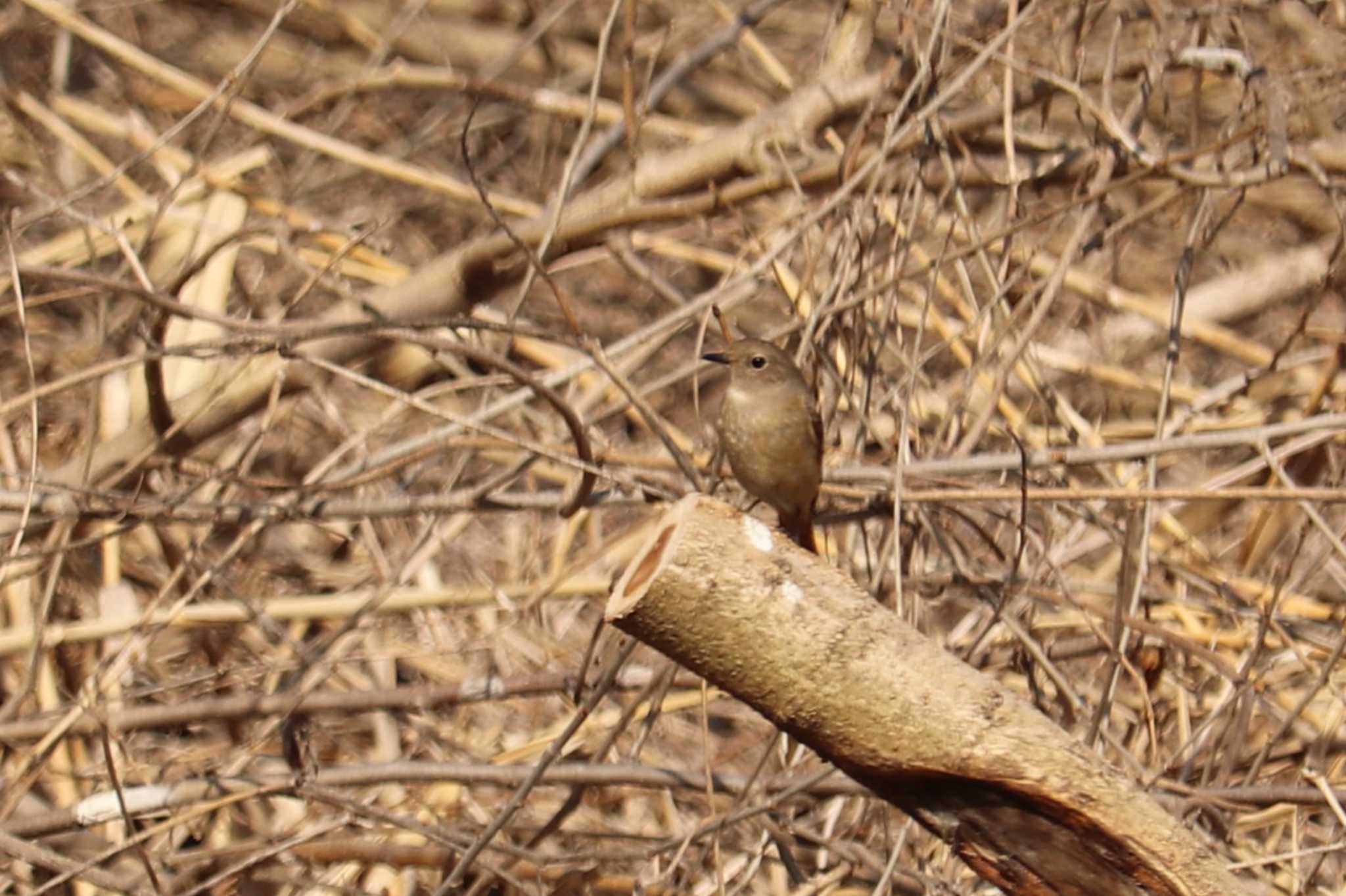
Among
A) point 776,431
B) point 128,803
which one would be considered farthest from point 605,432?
point 128,803

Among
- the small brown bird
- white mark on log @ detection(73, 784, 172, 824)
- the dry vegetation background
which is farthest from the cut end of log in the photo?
white mark on log @ detection(73, 784, 172, 824)

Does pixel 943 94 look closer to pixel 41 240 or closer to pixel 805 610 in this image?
pixel 805 610

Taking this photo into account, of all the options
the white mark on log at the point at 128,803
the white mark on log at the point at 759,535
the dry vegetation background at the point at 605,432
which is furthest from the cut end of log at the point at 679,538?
the white mark on log at the point at 128,803

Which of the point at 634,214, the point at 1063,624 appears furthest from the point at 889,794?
the point at 634,214

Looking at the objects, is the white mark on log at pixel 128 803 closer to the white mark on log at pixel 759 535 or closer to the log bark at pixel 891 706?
the log bark at pixel 891 706

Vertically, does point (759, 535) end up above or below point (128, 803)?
above

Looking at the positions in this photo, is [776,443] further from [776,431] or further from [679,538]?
[679,538]

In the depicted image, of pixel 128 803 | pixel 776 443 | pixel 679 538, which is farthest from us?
pixel 128 803

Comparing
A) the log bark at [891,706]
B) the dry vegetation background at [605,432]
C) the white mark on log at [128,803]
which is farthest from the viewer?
the white mark on log at [128,803]
